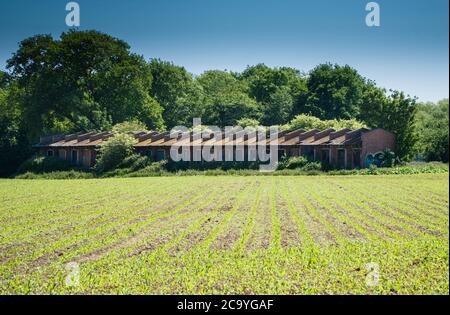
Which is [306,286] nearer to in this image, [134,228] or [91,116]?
[134,228]

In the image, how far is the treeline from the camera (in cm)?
5978

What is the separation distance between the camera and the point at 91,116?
72.9 m

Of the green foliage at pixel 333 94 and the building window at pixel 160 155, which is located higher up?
the green foliage at pixel 333 94

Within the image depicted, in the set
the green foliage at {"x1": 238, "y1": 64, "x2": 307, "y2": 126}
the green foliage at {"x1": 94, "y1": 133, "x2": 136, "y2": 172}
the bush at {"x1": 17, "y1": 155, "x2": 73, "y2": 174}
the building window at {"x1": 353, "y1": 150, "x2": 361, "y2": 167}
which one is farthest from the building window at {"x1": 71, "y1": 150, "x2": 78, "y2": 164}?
the building window at {"x1": 353, "y1": 150, "x2": 361, "y2": 167}

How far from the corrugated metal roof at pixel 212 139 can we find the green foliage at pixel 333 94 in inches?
1185

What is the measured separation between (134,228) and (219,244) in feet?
16.1

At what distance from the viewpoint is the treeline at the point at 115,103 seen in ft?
196

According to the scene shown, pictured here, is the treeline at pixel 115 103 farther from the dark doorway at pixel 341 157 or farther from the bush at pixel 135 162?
the bush at pixel 135 162

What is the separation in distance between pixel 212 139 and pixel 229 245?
48021 millimetres

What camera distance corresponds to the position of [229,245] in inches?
618

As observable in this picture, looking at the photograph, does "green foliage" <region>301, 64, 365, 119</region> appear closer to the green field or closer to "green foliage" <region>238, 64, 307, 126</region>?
"green foliage" <region>238, 64, 307, 126</region>

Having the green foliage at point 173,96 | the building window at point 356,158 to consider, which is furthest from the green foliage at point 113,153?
the green foliage at point 173,96

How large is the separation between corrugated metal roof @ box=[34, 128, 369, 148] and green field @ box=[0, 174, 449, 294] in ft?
97.8
